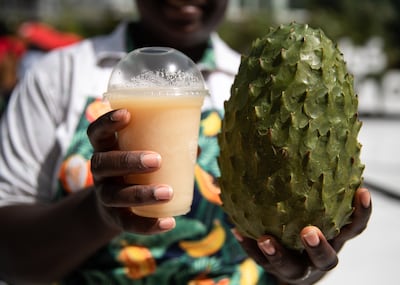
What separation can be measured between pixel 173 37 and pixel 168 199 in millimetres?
1120

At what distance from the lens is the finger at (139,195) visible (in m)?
1.49

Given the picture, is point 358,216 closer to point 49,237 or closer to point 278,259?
point 278,259

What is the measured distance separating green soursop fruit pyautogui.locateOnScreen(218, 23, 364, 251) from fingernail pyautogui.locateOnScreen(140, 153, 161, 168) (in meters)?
0.23

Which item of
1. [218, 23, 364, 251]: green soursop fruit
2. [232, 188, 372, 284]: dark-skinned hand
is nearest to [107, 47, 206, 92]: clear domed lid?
[218, 23, 364, 251]: green soursop fruit

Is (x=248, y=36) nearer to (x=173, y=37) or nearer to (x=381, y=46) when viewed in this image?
(x=381, y=46)

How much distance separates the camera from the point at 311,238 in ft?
4.97

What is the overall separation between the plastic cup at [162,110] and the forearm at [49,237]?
0.40 m

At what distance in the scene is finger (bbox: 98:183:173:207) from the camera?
58.6 inches

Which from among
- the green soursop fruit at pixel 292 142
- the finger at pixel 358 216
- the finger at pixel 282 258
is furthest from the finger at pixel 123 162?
the finger at pixel 358 216

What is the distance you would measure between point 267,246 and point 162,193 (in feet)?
1.00

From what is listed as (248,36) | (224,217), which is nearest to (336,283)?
(224,217)

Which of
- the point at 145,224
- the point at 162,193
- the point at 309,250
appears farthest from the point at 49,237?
the point at 309,250

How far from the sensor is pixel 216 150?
229 cm

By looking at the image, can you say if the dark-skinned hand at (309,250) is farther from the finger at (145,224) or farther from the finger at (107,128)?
the finger at (107,128)
